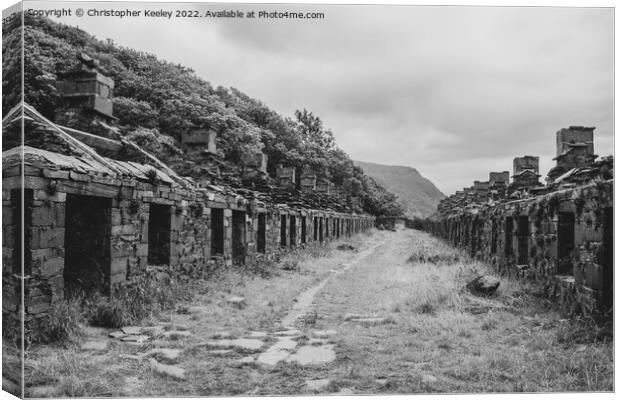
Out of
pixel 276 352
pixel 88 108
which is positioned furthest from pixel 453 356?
pixel 88 108

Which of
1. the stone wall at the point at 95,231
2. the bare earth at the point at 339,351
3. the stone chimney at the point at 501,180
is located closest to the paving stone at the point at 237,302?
the bare earth at the point at 339,351

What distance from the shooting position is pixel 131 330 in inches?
278

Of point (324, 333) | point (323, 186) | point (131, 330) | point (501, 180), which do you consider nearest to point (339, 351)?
point (324, 333)

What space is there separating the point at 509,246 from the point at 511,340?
7553 millimetres

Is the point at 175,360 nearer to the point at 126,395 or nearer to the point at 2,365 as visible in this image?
the point at 126,395

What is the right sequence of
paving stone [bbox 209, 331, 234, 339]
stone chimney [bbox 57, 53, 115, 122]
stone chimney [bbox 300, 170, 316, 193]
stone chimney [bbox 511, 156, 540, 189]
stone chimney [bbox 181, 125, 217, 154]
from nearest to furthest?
paving stone [bbox 209, 331, 234, 339]
stone chimney [bbox 57, 53, 115, 122]
stone chimney [bbox 181, 125, 217, 154]
stone chimney [bbox 511, 156, 540, 189]
stone chimney [bbox 300, 170, 316, 193]

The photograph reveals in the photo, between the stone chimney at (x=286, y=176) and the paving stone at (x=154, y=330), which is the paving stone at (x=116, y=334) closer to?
the paving stone at (x=154, y=330)

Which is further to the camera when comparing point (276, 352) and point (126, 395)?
point (276, 352)

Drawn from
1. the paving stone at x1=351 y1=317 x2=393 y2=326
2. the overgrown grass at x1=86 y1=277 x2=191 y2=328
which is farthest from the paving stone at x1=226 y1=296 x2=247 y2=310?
the paving stone at x1=351 y1=317 x2=393 y2=326

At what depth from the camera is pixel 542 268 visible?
10.4 meters

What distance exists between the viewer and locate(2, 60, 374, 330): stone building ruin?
597 cm

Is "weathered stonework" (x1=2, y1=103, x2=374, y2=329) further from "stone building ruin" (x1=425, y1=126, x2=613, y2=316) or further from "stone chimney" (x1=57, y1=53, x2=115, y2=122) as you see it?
"stone building ruin" (x1=425, y1=126, x2=613, y2=316)

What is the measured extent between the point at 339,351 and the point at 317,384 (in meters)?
1.18

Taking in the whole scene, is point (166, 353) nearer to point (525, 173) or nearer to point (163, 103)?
point (163, 103)
